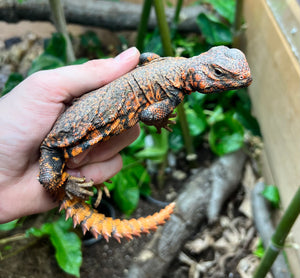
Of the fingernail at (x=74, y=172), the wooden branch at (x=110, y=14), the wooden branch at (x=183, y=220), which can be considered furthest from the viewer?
the wooden branch at (x=110, y=14)

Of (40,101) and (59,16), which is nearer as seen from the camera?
(40,101)

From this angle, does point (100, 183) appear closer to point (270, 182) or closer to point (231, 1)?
point (270, 182)

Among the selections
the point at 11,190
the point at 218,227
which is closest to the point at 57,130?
the point at 11,190

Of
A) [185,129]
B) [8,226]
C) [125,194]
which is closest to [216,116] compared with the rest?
[185,129]

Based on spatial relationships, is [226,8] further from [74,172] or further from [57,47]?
[74,172]

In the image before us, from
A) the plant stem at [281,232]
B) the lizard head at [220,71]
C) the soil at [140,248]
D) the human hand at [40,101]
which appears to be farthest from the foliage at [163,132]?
the plant stem at [281,232]

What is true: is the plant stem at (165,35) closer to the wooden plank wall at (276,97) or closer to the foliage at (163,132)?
the foliage at (163,132)

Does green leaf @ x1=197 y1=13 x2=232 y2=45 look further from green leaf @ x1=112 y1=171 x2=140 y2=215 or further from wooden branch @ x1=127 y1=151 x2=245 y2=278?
green leaf @ x1=112 y1=171 x2=140 y2=215
